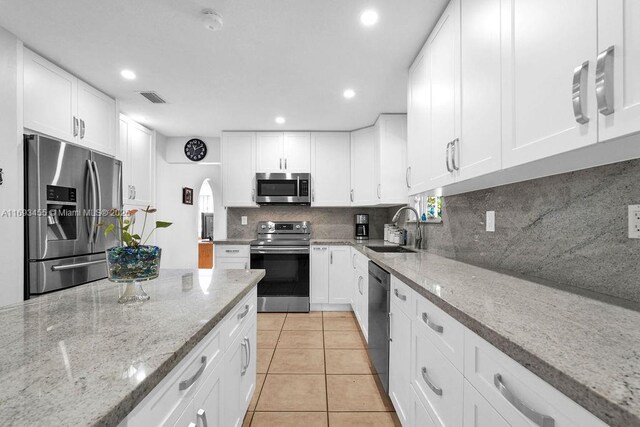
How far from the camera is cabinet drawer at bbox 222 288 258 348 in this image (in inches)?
44.5

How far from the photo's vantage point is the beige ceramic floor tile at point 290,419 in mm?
1653

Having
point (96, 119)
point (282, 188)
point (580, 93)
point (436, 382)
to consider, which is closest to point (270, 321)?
point (282, 188)

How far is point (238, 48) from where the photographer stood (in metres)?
2.07

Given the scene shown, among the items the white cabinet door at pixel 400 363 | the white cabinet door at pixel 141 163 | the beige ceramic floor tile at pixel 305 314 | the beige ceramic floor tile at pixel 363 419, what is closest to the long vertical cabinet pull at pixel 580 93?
the white cabinet door at pixel 400 363

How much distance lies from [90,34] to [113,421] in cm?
244

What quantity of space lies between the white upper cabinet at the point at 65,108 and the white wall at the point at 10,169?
10 cm

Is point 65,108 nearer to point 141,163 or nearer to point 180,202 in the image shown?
point 141,163

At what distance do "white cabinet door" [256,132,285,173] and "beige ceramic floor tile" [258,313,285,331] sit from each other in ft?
6.09

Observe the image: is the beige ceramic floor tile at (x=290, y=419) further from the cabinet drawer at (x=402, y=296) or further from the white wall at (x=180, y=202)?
the white wall at (x=180, y=202)

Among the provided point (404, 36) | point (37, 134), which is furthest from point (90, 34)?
point (404, 36)

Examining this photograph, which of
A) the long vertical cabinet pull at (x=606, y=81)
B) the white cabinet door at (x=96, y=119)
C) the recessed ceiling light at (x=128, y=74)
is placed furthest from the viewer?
the white cabinet door at (x=96, y=119)

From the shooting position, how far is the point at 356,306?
10.4 ft

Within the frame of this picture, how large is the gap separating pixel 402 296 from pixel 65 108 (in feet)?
9.76

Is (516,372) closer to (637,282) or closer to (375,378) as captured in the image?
(637,282)
